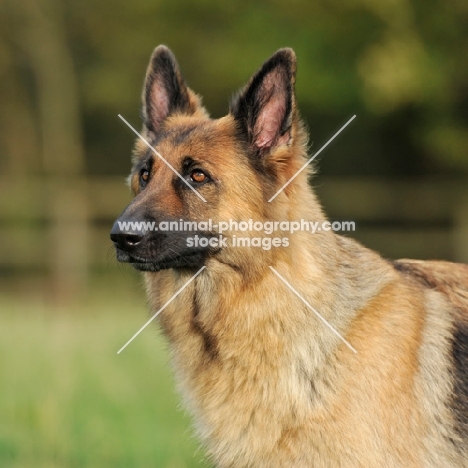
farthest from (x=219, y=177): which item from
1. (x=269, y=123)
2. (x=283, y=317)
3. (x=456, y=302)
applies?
(x=456, y=302)

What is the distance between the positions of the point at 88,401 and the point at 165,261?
3069mm

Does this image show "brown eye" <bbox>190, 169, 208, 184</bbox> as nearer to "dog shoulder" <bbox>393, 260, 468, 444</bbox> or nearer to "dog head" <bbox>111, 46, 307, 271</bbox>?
"dog head" <bbox>111, 46, 307, 271</bbox>

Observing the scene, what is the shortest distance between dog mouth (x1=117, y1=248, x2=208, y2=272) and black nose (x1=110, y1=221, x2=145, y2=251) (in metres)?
0.05

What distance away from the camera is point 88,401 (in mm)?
7094

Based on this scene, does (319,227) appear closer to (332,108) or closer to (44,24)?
(332,108)

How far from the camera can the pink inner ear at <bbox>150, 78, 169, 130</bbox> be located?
5.27 meters

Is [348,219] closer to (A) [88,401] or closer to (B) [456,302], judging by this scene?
(A) [88,401]

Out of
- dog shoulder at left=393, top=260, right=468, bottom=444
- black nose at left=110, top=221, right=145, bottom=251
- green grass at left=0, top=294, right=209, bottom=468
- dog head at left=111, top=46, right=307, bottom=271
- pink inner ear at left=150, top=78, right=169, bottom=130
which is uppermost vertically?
pink inner ear at left=150, top=78, right=169, bottom=130

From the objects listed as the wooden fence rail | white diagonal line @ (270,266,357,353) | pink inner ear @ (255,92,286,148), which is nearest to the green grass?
white diagonal line @ (270,266,357,353)

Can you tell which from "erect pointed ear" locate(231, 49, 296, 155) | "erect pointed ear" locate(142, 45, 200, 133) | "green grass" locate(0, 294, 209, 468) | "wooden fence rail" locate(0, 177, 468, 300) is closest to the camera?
"erect pointed ear" locate(231, 49, 296, 155)

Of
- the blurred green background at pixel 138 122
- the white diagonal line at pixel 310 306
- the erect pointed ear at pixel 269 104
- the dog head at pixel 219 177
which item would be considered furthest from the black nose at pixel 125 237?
the blurred green background at pixel 138 122

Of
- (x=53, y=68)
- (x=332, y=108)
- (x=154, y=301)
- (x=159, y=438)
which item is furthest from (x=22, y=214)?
(x=154, y=301)

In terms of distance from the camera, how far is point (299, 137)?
4.59 meters

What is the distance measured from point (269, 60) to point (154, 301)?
151 cm
